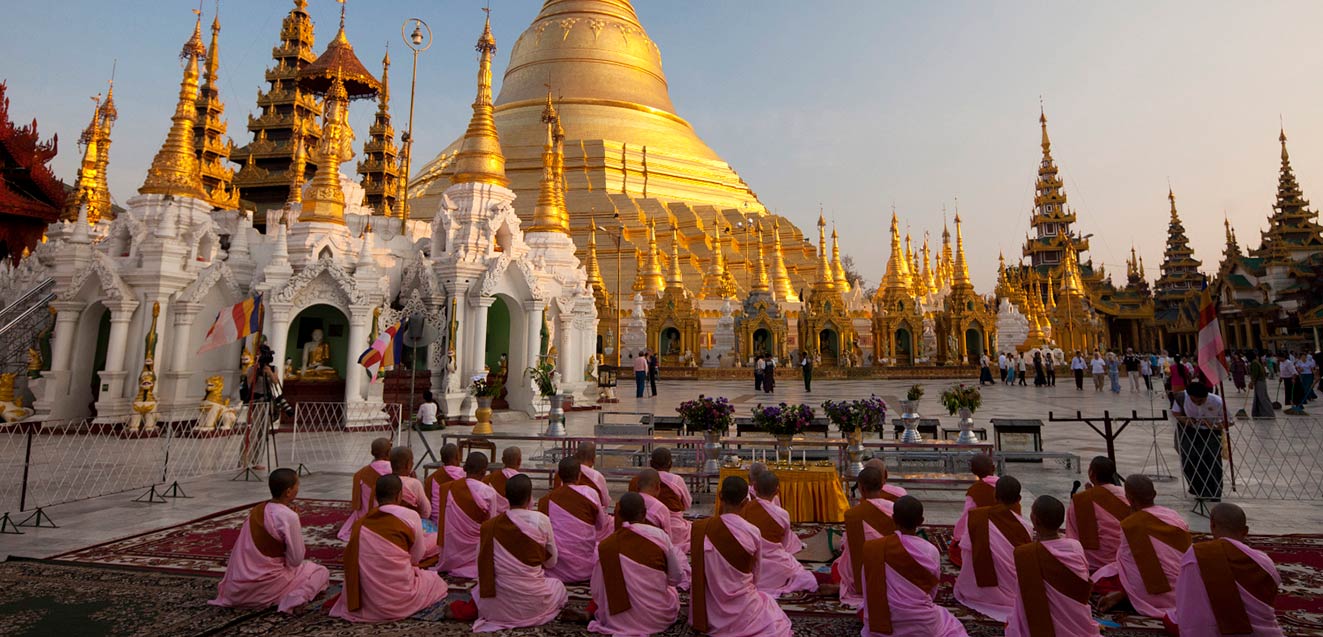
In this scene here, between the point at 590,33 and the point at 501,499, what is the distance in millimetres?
46624

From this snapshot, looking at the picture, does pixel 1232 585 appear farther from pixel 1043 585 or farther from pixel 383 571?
pixel 383 571

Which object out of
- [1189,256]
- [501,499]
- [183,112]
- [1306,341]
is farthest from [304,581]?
[1189,256]

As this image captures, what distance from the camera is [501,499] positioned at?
227 inches

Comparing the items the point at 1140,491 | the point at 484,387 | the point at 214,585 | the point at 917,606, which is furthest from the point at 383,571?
the point at 484,387

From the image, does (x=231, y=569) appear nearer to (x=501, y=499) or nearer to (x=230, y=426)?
(x=501, y=499)

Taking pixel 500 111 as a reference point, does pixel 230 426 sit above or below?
below

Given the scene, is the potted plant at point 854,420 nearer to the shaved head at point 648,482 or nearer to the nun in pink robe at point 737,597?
the shaved head at point 648,482

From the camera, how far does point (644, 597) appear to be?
4.19m

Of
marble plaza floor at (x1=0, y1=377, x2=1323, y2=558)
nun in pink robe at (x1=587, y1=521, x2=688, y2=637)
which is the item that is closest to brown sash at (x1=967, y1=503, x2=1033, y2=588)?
nun in pink robe at (x1=587, y1=521, x2=688, y2=637)

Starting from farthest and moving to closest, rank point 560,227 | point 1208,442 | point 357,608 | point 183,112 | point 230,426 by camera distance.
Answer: point 560,227
point 183,112
point 230,426
point 1208,442
point 357,608

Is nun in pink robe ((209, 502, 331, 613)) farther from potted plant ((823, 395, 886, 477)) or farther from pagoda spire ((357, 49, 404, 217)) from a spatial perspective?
pagoda spire ((357, 49, 404, 217))

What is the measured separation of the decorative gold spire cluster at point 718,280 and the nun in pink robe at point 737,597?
103 feet

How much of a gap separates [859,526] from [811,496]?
2.32 metres

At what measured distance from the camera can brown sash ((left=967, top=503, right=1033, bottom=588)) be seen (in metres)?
4.34
